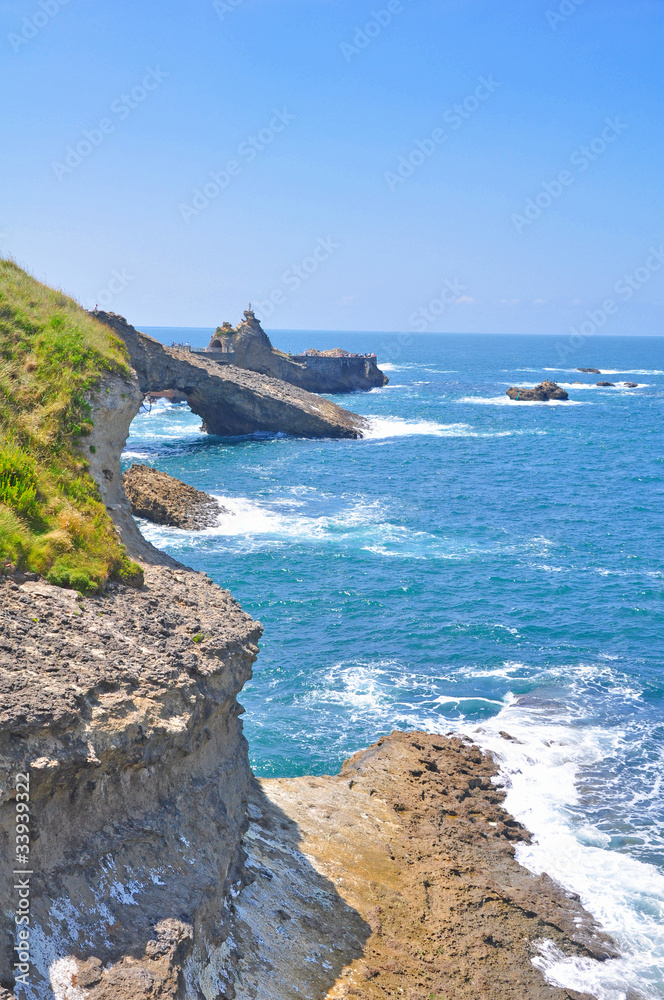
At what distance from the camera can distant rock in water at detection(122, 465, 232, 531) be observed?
151ft

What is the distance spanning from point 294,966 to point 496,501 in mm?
42082

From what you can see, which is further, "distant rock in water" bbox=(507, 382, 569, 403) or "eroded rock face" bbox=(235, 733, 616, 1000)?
"distant rock in water" bbox=(507, 382, 569, 403)

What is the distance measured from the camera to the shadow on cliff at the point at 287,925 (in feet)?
42.8

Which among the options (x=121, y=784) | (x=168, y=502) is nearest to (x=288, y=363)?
(x=168, y=502)

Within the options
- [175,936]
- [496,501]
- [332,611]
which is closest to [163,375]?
[496,501]

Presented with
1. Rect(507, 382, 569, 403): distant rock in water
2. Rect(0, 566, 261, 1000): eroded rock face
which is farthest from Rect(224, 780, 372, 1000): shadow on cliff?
Rect(507, 382, 569, 403): distant rock in water

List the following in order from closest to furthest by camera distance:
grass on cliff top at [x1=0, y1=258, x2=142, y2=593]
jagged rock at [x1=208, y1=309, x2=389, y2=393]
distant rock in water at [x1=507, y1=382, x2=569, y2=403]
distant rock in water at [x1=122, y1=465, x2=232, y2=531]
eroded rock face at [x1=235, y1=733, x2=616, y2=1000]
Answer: grass on cliff top at [x1=0, y1=258, x2=142, y2=593]
eroded rock face at [x1=235, y1=733, x2=616, y2=1000]
distant rock in water at [x1=122, y1=465, x2=232, y2=531]
jagged rock at [x1=208, y1=309, x2=389, y2=393]
distant rock in water at [x1=507, y1=382, x2=569, y2=403]

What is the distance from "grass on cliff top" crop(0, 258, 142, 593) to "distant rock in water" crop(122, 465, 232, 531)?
26338 mm

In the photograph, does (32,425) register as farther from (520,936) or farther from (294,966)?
(520,936)

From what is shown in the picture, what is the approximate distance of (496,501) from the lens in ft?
174

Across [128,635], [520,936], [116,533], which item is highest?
[116,533]

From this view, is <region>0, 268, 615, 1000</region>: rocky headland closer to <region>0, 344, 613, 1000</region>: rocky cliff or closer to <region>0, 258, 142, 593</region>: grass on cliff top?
<region>0, 344, 613, 1000</region>: rocky cliff

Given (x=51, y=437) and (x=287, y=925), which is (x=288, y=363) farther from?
(x=287, y=925)

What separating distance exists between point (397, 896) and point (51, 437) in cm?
1179
